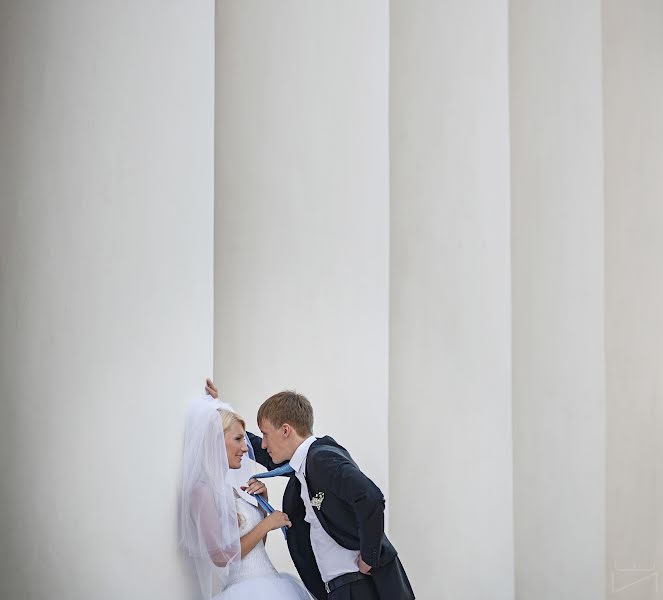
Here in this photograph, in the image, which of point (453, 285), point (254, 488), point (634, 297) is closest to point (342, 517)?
point (254, 488)

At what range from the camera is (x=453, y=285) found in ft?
20.2

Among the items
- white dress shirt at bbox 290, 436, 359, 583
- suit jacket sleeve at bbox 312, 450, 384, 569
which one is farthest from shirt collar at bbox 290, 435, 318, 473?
suit jacket sleeve at bbox 312, 450, 384, 569

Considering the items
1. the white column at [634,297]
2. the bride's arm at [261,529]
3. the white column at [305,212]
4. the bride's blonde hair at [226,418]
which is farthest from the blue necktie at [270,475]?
the white column at [634,297]

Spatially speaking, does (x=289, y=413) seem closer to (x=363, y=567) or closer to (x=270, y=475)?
(x=270, y=475)

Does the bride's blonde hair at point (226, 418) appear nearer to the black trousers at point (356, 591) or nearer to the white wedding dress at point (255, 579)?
the white wedding dress at point (255, 579)

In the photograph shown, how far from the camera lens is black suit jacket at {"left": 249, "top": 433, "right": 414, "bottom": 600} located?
3.43m

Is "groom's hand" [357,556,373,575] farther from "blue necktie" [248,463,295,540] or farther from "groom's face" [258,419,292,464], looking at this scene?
"groom's face" [258,419,292,464]

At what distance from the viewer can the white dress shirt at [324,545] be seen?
3.67m

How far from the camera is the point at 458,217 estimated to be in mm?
6191

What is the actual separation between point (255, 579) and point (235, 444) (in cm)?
52

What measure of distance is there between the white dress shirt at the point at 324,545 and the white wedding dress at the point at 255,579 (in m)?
0.15

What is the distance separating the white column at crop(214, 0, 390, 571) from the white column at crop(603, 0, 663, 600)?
206 centimetres

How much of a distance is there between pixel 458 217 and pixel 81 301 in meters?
3.92

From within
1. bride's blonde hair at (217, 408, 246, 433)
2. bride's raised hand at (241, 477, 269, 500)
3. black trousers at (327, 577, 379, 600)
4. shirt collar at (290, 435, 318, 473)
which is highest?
bride's blonde hair at (217, 408, 246, 433)
